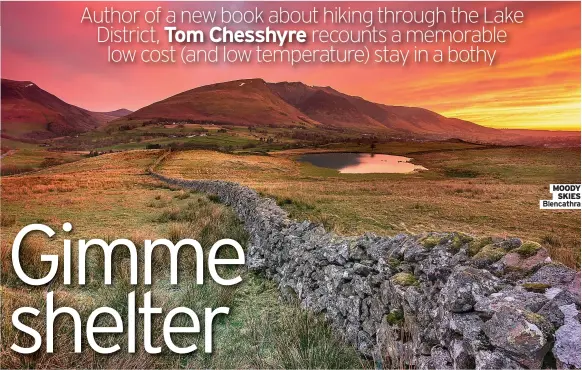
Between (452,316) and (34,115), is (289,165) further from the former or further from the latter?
(34,115)

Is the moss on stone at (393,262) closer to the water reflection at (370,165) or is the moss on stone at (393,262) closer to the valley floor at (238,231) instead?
the valley floor at (238,231)

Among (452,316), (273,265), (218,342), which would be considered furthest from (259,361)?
(273,265)

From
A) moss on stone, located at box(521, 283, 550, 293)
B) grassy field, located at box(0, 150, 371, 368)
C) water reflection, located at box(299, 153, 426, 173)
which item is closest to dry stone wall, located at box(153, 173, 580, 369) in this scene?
moss on stone, located at box(521, 283, 550, 293)

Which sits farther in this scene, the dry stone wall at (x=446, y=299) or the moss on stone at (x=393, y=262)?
the moss on stone at (x=393, y=262)

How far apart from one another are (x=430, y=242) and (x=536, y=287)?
1484mm

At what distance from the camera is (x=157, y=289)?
23.3 feet

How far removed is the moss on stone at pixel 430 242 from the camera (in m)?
4.39

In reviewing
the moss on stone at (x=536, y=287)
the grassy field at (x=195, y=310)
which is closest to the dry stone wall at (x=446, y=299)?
the moss on stone at (x=536, y=287)

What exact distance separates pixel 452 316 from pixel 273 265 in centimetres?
568

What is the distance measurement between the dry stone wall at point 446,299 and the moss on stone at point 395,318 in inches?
0.4

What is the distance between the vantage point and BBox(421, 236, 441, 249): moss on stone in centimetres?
439

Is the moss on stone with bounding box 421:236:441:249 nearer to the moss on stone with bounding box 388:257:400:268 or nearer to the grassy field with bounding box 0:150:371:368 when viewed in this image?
the moss on stone with bounding box 388:257:400:268

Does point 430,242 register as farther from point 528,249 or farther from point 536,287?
point 536,287

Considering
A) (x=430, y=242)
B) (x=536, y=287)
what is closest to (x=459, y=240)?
(x=430, y=242)
